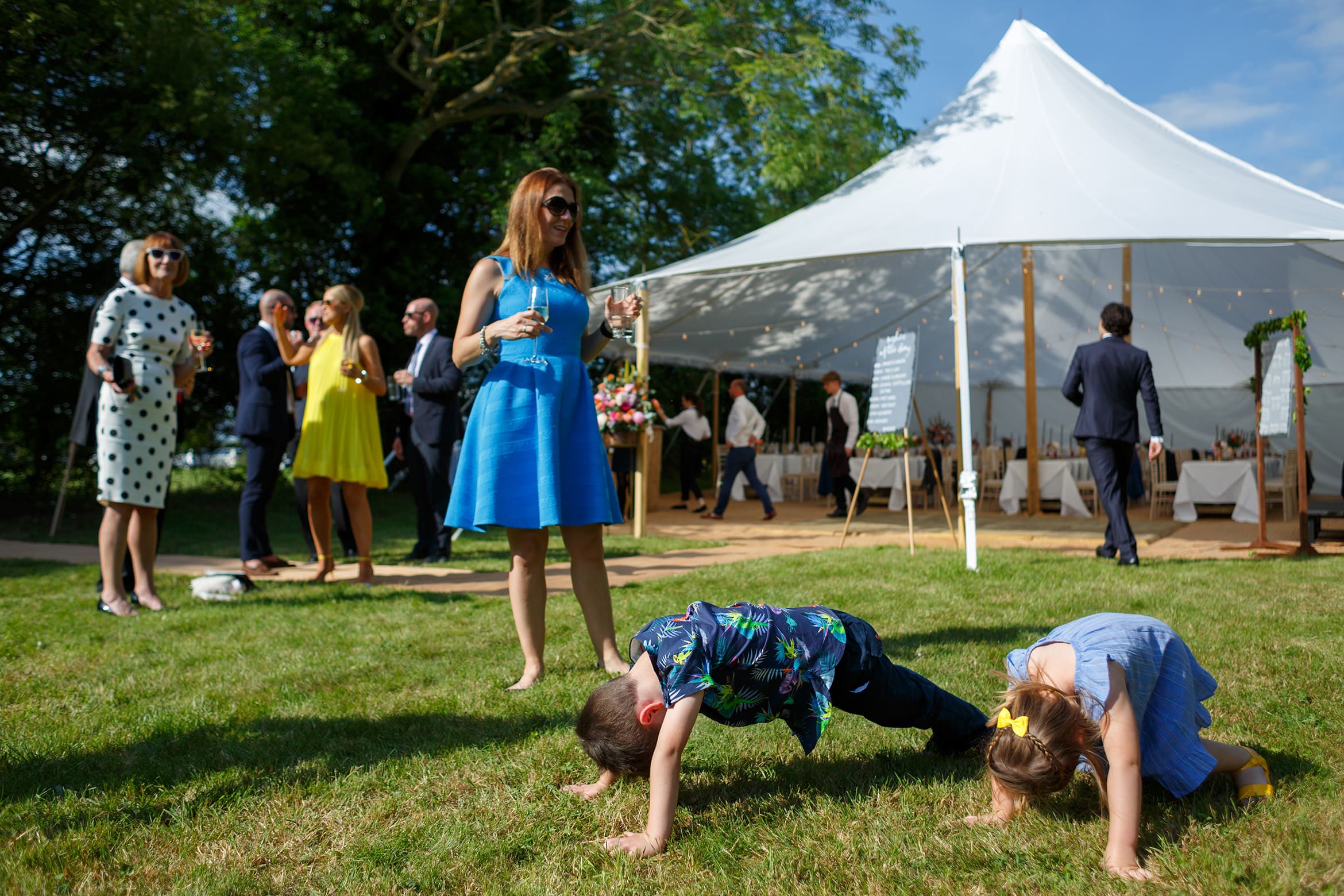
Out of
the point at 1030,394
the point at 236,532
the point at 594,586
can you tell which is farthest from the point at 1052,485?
the point at 594,586

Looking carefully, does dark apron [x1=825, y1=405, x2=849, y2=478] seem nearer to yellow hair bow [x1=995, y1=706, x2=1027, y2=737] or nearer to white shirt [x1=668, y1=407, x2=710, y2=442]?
white shirt [x1=668, y1=407, x2=710, y2=442]

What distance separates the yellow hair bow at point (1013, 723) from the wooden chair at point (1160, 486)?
9381 mm

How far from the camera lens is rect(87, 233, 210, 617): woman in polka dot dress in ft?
15.5

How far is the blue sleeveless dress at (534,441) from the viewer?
3203 mm

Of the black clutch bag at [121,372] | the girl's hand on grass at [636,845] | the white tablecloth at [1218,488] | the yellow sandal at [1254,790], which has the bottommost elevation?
the girl's hand on grass at [636,845]

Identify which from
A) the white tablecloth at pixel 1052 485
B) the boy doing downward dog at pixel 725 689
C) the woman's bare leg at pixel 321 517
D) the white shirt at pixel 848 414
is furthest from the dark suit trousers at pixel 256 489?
the white tablecloth at pixel 1052 485

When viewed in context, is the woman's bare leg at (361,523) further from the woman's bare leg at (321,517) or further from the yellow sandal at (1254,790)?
the yellow sandal at (1254,790)

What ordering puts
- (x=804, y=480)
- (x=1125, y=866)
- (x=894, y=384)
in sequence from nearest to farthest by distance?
(x=1125, y=866) → (x=894, y=384) → (x=804, y=480)

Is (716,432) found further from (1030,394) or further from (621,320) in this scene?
(621,320)

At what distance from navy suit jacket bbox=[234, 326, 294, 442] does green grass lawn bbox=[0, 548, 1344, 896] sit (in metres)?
2.20

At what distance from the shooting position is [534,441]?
10.6 ft

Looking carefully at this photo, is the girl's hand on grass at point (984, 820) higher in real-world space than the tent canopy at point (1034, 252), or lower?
lower

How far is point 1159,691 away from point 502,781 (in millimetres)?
1589

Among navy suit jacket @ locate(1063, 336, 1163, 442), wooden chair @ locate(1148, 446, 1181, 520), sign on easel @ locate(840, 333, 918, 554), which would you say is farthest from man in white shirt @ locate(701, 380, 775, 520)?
navy suit jacket @ locate(1063, 336, 1163, 442)
